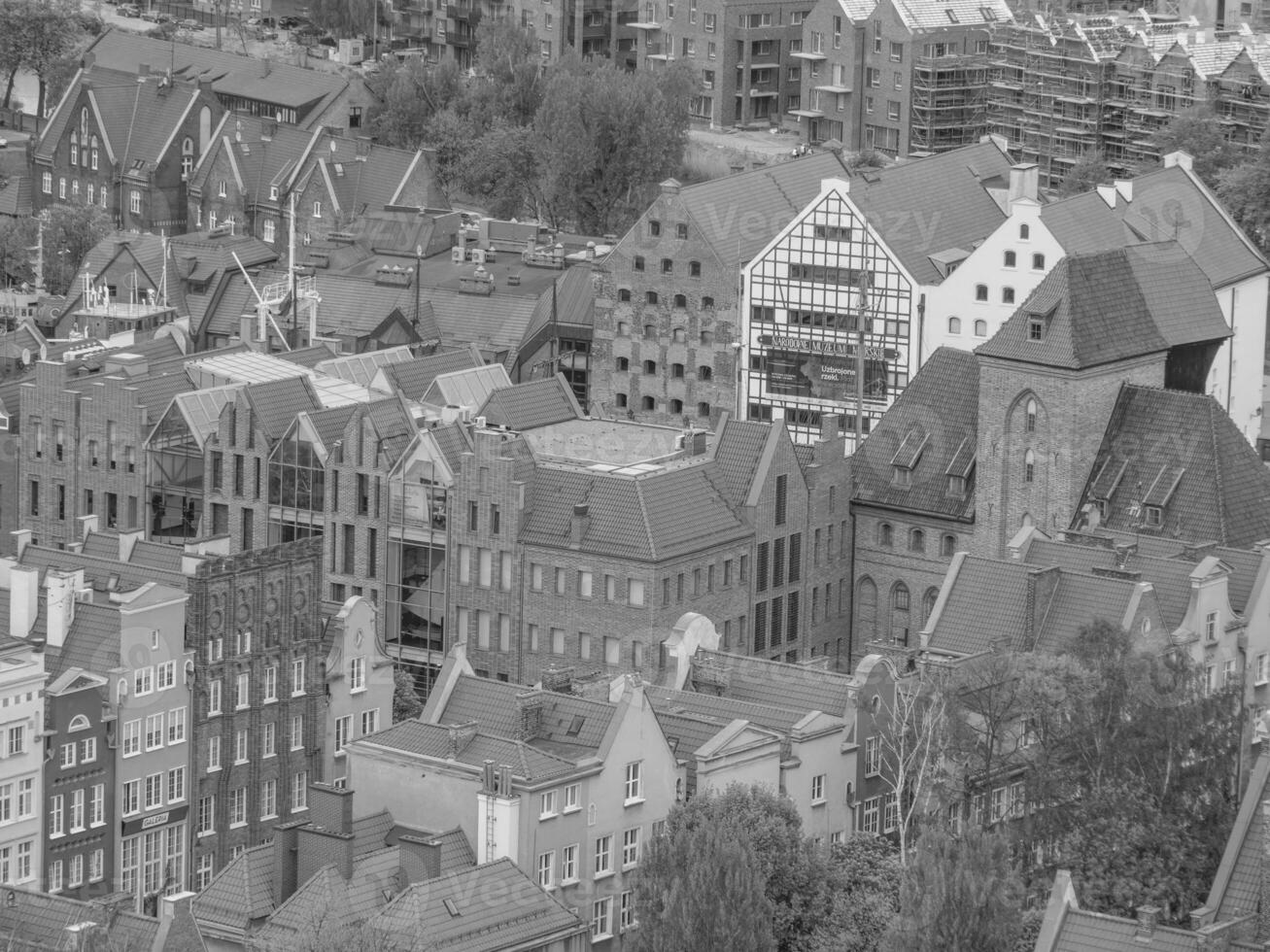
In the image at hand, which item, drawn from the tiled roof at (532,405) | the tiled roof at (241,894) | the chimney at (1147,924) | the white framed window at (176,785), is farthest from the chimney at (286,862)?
the tiled roof at (532,405)

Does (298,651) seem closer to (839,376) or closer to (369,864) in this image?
(369,864)

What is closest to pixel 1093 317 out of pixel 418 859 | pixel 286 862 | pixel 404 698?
pixel 404 698

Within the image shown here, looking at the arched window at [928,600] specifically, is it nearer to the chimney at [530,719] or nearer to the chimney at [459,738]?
the chimney at [530,719]

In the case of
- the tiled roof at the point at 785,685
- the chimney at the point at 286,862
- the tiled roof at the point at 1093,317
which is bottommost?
the chimney at the point at 286,862

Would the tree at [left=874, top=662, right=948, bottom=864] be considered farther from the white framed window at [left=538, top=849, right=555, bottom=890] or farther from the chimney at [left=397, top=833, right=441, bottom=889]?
the chimney at [left=397, top=833, right=441, bottom=889]

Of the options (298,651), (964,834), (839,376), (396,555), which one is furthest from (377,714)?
(839,376)
